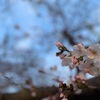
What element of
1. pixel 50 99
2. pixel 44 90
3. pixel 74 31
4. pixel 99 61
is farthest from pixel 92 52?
pixel 74 31

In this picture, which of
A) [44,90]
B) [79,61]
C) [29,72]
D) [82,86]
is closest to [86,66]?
[79,61]

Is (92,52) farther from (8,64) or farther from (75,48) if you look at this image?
(8,64)

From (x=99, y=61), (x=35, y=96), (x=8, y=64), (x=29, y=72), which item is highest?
(x=8, y=64)

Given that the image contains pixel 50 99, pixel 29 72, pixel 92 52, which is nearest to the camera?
pixel 92 52

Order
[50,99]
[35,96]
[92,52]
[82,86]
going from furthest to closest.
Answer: [35,96] < [50,99] < [82,86] < [92,52]

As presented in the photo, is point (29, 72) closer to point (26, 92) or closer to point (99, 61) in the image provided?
point (26, 92)

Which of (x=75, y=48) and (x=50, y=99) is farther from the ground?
(x=50, y=99)

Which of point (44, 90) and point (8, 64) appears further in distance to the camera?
point (8, 64)
